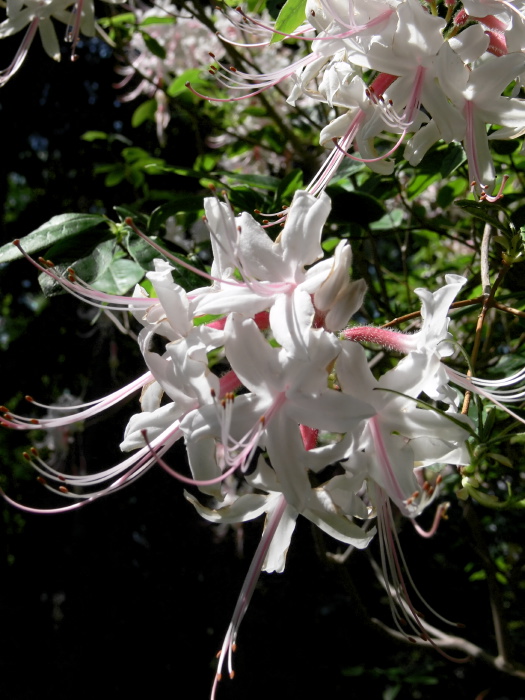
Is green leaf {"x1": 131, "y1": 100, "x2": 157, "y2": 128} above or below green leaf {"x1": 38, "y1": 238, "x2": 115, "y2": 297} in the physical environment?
below

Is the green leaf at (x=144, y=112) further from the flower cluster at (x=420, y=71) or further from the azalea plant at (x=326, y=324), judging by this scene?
the flower cluster at (x=420, y=71)

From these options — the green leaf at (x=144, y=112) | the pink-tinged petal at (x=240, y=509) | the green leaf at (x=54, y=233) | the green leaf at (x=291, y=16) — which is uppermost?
the green leaf at (x=291, y=16)

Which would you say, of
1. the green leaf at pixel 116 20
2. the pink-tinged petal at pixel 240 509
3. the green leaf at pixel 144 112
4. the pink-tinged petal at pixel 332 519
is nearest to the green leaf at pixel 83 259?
the pink-tinged petal at pixel 240 509

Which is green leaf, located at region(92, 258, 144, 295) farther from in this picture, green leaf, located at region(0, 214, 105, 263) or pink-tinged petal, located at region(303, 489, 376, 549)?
pink-tinged petal, located at region(303, 489, 376, 549)

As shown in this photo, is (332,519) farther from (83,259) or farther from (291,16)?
(291,16)

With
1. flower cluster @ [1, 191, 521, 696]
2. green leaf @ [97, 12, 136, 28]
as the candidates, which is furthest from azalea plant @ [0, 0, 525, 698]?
green leaf @ [97, 12, 136, 28]

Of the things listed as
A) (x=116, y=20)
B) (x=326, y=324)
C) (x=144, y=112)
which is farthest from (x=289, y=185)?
(x=144, y=112)
